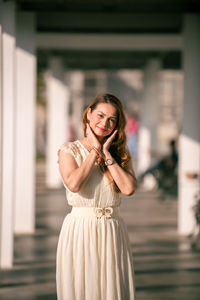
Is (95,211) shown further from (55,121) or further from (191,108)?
(55,121)

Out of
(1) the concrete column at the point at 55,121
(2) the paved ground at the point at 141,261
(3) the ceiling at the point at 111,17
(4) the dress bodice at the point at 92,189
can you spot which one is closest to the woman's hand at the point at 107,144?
(4) the dress bodice at the point at 92,189

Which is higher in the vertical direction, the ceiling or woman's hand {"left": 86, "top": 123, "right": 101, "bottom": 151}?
the ceiling

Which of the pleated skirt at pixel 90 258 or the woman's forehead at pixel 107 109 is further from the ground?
the woman's forehead at pixel 107 109

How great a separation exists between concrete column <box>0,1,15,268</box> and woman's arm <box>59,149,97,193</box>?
3.21 m

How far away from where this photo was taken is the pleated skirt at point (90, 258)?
12.3ft

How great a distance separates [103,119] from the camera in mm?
3740

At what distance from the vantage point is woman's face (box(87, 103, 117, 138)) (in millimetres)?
3738

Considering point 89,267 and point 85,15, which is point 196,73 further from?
point 89,267

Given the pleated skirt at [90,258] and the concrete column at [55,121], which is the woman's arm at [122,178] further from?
the concrete column at [55,121]

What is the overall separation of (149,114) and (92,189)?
14.4 m

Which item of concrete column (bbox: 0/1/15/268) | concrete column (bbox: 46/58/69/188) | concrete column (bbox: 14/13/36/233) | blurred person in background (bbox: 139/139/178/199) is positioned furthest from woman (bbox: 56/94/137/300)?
concrete column (bbox: 46/58/69/188)

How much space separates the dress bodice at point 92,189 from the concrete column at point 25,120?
18.8 feet

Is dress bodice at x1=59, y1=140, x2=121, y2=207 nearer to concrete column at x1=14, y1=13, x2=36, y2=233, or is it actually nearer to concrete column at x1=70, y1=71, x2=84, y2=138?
concrete column at x1=14, y1=13, x2=36, y2=233

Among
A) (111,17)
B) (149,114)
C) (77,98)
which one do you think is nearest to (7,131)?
(111,17)
